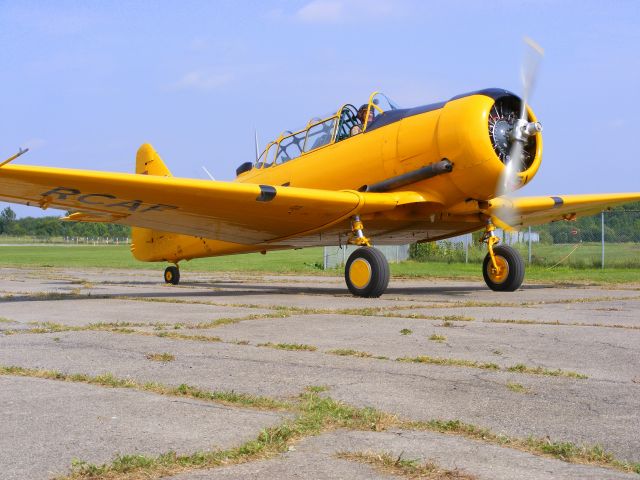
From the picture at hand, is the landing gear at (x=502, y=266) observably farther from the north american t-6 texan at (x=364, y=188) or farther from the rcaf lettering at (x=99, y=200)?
the rcaf lettering at (x=99, y=200)

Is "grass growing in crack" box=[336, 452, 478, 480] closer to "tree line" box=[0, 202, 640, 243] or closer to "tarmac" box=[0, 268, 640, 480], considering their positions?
"tarmac" box=[0, 268, 640, 480]

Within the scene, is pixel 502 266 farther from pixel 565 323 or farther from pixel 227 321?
pixel 227 321

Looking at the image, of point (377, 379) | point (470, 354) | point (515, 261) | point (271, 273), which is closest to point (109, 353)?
point (377, 379)

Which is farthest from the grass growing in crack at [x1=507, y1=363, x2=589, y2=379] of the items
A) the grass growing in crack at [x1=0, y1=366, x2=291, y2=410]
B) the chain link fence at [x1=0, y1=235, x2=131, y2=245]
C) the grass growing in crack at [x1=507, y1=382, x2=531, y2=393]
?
the chain link fence at [x1=0, y1=235, x2=131, y2=245]

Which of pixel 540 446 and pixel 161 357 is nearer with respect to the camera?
pixel 540 446

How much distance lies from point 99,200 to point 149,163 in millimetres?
6686

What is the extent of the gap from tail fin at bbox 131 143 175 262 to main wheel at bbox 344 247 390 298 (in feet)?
22.6

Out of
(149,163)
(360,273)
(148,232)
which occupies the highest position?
(149,163)

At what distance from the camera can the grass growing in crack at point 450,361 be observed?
4535mm

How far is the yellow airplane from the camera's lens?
33.3 feet

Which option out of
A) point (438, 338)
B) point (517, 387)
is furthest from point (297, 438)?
point (438, 338)

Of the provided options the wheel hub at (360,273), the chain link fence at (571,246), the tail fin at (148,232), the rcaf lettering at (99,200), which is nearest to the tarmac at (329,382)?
the rcaf lettering at (99,200)

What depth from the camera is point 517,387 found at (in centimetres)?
385

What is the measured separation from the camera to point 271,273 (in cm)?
2084
